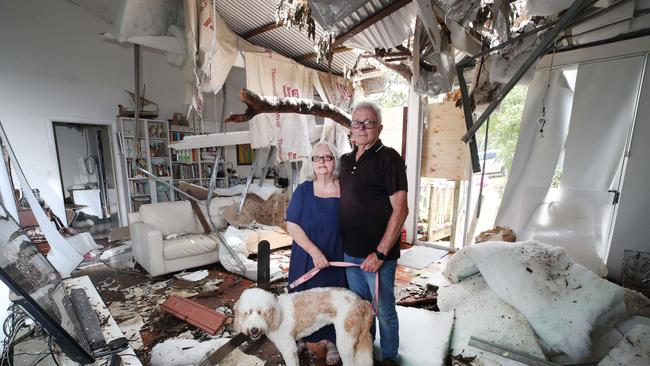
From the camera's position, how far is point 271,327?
1329 millimetres

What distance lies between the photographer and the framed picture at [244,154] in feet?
21.3

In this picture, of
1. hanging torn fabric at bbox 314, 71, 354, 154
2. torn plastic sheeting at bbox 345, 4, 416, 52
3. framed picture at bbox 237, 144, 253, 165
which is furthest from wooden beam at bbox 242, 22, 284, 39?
framed picture at bbox 237, 144, 253, 165

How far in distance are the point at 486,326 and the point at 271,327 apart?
4.70 feet

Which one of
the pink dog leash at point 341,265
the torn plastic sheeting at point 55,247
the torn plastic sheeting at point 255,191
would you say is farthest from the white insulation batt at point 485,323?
the torn plastic sheeting at point 55,247

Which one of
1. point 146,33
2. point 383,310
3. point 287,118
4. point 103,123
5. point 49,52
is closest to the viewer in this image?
point 383,310

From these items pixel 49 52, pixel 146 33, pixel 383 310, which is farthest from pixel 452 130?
pixel 49 52

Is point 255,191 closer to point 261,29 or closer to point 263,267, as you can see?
point 261,29

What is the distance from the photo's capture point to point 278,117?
3734 millimetres

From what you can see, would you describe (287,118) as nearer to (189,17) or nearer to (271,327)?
(189,17)

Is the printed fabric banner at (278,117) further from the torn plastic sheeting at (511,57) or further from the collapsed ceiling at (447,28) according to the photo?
the torn plastic sheeting at (511,57)

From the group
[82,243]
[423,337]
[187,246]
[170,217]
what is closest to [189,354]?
[187,246]

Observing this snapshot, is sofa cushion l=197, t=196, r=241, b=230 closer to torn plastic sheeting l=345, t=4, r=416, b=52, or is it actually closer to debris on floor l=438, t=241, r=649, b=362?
torn plastic sheeting l=345, t=4, r=416, b=52

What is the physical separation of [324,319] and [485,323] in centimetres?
117

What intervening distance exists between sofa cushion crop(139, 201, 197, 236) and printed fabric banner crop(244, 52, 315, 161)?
4.85 feet
